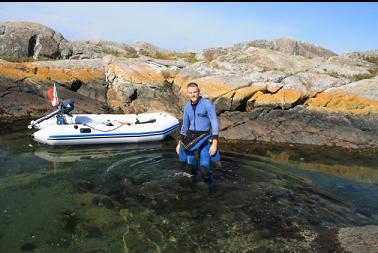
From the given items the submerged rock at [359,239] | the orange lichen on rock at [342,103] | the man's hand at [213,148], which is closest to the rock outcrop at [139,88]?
the orange lichen on rock at [342,103]

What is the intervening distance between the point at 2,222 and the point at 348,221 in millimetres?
6382

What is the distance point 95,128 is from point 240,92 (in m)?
6.83

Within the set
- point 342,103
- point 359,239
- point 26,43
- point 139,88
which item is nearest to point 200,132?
point 359,239

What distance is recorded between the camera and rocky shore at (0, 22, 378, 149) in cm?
1501

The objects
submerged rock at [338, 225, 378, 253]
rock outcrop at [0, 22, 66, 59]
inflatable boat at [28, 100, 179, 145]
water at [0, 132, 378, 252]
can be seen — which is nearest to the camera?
submerged rock at [338, 225, 378, 253]

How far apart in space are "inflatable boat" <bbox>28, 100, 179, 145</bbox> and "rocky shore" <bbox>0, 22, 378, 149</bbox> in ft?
9.42

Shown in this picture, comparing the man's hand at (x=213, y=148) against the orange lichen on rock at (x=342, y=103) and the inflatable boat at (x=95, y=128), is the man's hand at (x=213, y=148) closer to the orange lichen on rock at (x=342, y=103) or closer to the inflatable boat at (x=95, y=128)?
Result: the inflatable boat at (x=95, y=128)

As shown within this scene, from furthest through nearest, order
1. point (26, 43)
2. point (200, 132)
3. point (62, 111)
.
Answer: point (26, 43) < point (62, 111) < point (200, 132)

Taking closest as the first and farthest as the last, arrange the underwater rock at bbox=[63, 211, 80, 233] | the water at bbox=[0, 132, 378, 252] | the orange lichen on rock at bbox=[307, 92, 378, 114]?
the water at bbox=[0, 132, 378, 252]
the underwater rock at bbox=[63, 211, 80, 233]
the orange lichen on rock at bbox=[307, 92, 378, 114]

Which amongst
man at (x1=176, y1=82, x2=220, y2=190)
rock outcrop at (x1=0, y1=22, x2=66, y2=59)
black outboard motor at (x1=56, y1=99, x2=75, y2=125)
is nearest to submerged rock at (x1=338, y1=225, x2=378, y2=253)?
man at (x1=176, y1=82, x2=220, y2=190)

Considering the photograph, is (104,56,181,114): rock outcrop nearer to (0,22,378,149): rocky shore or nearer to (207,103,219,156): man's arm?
(0,22,378,149): rocky shore

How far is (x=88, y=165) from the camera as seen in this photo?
33.8 feet

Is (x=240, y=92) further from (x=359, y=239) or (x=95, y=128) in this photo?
(x=359, y=239)

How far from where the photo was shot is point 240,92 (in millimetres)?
16359
